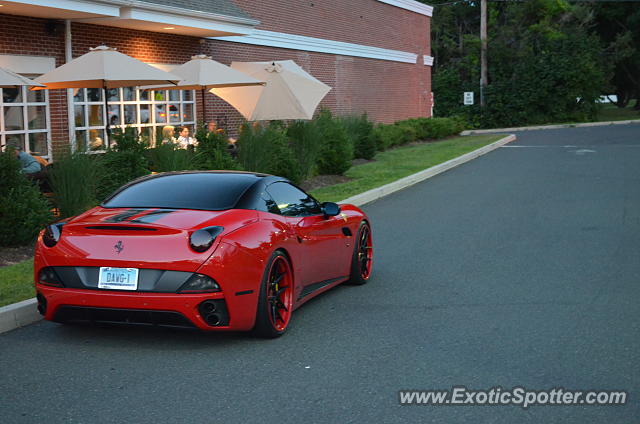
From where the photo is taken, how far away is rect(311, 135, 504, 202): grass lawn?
61.7ft

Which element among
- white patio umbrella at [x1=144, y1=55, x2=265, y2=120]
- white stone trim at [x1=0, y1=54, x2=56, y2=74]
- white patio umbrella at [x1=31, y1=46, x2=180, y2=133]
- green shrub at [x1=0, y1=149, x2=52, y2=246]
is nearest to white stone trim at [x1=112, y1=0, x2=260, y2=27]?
white patio umbrella at [x1=144, y1=55, x2=265, y2=120]

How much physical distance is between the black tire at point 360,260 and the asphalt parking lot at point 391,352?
188 mm

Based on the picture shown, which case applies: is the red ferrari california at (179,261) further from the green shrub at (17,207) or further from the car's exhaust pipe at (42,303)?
the green shrub at (17,207)

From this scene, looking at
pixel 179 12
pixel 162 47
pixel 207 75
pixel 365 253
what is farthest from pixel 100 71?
pixel 365 253

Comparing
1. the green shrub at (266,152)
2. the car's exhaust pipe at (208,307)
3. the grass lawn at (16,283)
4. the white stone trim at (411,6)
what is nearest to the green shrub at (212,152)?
the green shrub at (266,152)

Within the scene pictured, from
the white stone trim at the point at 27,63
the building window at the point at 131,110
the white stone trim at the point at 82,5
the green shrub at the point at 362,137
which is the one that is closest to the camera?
the white stone trim at the point at 82,5

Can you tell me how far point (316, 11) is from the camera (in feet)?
109

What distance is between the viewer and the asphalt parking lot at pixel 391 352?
5309 millimetres

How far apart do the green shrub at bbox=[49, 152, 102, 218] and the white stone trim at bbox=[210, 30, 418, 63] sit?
1297 centimetres

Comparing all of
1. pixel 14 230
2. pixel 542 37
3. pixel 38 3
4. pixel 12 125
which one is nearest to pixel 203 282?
pixel 14 230

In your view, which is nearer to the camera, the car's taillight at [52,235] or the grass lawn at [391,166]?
the car's taillight at [52,235]

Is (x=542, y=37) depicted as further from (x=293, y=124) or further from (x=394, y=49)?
(x=293, y=124)

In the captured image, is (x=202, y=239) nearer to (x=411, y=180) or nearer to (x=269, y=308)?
(x=269, y=308)

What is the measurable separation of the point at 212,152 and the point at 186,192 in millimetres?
9204
